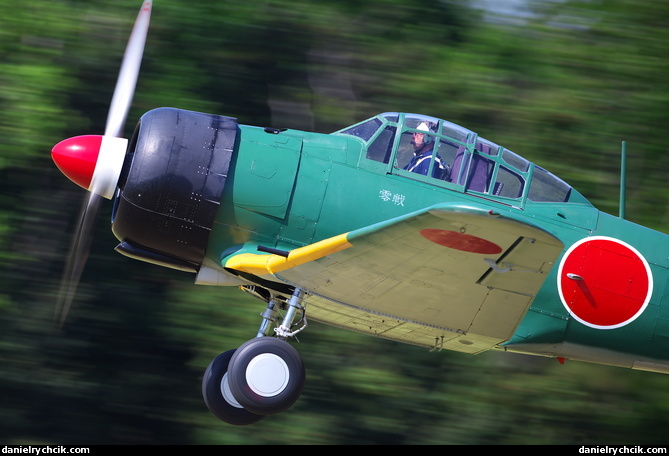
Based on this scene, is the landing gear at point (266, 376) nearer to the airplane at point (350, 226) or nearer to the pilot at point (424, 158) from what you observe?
the airplane at point (350, 226)

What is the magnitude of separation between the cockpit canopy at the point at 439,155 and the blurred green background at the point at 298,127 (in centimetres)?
230

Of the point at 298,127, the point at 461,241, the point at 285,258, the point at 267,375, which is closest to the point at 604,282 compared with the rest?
the point at 461,241

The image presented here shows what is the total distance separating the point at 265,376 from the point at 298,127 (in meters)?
3.21

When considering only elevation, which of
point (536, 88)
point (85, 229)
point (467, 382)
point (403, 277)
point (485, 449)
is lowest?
point (485, 449)

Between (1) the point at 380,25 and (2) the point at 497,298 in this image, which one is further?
(1) the point at 380,25


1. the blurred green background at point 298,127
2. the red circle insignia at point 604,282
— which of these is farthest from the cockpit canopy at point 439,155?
the blurred green background at point 298,127

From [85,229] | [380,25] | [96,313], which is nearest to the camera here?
[85,229]

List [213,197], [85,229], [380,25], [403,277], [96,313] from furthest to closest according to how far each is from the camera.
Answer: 1. [380,25]
2. [96,313]
3. [85,229]
4. [213,197]
5. [403,277]

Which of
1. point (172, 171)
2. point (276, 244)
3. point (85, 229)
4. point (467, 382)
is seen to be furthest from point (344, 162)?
point (467, 382)

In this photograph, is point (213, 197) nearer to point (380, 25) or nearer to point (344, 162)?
point (344, 162)

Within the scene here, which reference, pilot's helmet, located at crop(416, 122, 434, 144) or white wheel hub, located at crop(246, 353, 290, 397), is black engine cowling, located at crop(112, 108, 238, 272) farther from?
pilot's helmet, located at crop(416, 122, 434, 144)

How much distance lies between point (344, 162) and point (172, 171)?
3.62 ft

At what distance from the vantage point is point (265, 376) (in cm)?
547

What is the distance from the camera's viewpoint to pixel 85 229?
6.13 m
